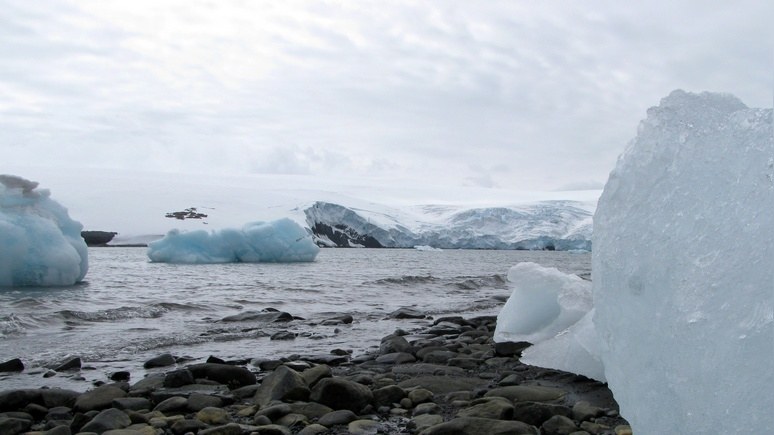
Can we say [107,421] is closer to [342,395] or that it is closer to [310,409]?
[310,409]

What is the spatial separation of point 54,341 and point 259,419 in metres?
5.27

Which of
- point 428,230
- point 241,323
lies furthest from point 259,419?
point 428,230

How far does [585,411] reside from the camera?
429cm

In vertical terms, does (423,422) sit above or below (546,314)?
below

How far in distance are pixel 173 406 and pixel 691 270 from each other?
137 inches

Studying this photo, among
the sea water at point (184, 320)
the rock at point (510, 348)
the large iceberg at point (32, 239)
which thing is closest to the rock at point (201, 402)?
the sea water at point (184, 320)

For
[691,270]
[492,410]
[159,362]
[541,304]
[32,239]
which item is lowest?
[159,362]

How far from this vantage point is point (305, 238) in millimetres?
34500

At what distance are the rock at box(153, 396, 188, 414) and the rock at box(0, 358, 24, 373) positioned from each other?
2511 mm

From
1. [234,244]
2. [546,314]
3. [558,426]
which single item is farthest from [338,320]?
[234,244]

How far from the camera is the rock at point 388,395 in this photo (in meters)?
4.73

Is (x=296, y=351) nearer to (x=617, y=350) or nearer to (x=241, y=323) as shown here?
(x=241, y=323)

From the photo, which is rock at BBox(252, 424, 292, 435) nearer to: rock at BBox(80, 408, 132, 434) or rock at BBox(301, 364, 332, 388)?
rock at BBox(80, 408, 132, 434)

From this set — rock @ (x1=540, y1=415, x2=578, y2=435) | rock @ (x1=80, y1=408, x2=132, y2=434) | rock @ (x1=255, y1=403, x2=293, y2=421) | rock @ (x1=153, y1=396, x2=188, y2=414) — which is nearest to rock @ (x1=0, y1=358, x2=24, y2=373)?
rock @ (x1=153, y1=396, x2=188, y2=414)
